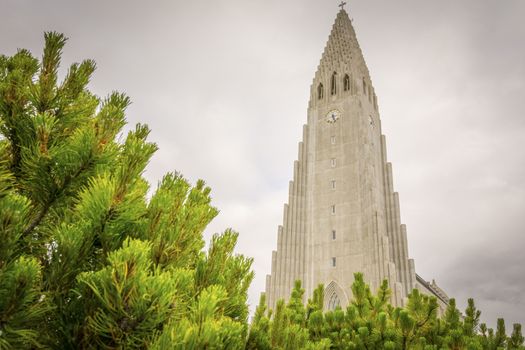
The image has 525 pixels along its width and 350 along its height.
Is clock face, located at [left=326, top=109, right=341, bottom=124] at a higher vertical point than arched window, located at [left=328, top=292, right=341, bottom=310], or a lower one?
higher

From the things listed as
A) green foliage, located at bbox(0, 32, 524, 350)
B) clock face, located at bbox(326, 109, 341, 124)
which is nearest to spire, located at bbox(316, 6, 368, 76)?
clock face, located at bbox(326, 109, 341, 124)

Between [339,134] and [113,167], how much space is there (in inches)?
1251

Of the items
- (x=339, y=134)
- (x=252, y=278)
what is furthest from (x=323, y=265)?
(x=252, y=278)

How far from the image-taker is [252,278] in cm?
316

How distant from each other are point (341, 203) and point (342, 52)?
1520cm

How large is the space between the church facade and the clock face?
0.28 feet

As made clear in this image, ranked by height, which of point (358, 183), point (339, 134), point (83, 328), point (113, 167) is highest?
point (339, 134)

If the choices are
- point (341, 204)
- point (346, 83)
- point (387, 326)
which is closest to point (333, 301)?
point (341, 204)

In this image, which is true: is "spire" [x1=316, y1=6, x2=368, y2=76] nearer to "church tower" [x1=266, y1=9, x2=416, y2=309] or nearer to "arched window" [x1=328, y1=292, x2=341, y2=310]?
"church tower" [x1=266, y1=9, x2=416, y2=309]

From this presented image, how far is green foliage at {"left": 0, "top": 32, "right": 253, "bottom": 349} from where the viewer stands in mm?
2059

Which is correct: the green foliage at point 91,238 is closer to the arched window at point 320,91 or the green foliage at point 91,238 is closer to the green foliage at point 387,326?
the green foliage at point 387,326

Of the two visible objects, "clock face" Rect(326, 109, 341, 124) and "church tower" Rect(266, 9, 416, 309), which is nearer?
"church tower" Rect(266, 9, 416, 309)

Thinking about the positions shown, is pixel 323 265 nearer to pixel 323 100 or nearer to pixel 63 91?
pixel 323 100

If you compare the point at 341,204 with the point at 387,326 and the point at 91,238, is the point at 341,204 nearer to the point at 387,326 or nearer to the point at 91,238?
the point at 387,326
